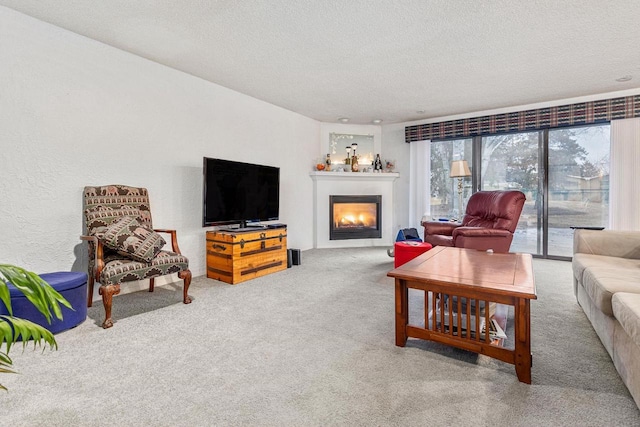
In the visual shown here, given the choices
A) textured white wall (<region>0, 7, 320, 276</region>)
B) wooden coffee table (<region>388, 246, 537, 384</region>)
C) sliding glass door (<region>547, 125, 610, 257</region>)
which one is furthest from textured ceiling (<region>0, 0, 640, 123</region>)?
wooden coffee table (<region>388, 246, 537, 384</region>)

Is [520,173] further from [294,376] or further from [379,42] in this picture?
[294,376]

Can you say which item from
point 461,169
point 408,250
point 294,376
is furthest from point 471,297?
point 461,169

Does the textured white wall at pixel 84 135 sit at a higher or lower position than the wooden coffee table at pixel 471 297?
higher

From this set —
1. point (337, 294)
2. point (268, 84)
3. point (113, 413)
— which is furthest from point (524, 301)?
point (268, 84)

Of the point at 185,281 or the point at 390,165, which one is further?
the point at 390,165

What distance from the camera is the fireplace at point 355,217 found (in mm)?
5969

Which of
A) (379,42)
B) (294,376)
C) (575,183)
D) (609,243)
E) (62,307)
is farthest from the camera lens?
(575,183)

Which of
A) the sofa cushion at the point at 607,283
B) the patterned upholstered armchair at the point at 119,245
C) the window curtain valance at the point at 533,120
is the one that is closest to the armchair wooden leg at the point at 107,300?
the patterned upholstered armchair at the point at 119,245

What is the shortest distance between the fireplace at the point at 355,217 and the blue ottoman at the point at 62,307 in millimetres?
4038

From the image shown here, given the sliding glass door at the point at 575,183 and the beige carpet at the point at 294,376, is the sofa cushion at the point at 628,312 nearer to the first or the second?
the beige carpet at the point at 294,376

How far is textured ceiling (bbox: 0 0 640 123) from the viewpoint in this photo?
8.09 feet

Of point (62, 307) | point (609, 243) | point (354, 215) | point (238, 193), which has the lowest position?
point (62, 307)

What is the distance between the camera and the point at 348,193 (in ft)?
19.9

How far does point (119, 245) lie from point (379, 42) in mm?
2750
